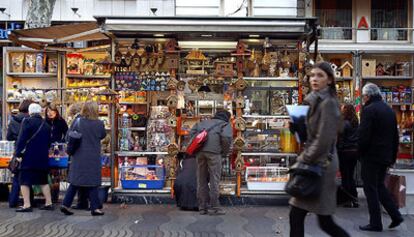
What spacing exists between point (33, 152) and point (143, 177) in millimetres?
1900

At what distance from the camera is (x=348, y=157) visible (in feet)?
34.9

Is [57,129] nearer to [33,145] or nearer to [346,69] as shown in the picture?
[33,145]

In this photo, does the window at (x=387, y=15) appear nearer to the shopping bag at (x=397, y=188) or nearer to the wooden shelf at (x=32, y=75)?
the shopping bag at (x=397, y=188)

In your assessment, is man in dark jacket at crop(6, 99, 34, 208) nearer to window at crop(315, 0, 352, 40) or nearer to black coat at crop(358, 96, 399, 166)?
black coat at crop(358, 96, 399, 166)

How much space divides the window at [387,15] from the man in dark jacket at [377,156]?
239 inches

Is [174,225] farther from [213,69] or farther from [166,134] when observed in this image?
[213,69]

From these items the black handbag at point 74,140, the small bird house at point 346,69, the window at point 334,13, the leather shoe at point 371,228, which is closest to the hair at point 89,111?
the black handbag at point 74,140

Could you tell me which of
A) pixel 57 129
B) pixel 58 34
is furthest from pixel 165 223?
pixel 58 34

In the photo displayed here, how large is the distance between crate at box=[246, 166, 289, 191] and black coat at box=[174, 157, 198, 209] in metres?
1.07

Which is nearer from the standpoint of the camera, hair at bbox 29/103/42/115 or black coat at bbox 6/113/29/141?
hair at bbox 29/103/42/115

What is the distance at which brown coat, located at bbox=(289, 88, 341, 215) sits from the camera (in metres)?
5.70

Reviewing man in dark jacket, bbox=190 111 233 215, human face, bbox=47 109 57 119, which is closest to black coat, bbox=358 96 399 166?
man in dark jacket, bbox=190 111 233 215

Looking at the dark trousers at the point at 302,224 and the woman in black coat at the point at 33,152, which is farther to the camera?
the woman in black coat at the point at 33,152

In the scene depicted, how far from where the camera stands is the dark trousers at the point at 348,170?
1065 centimetres
